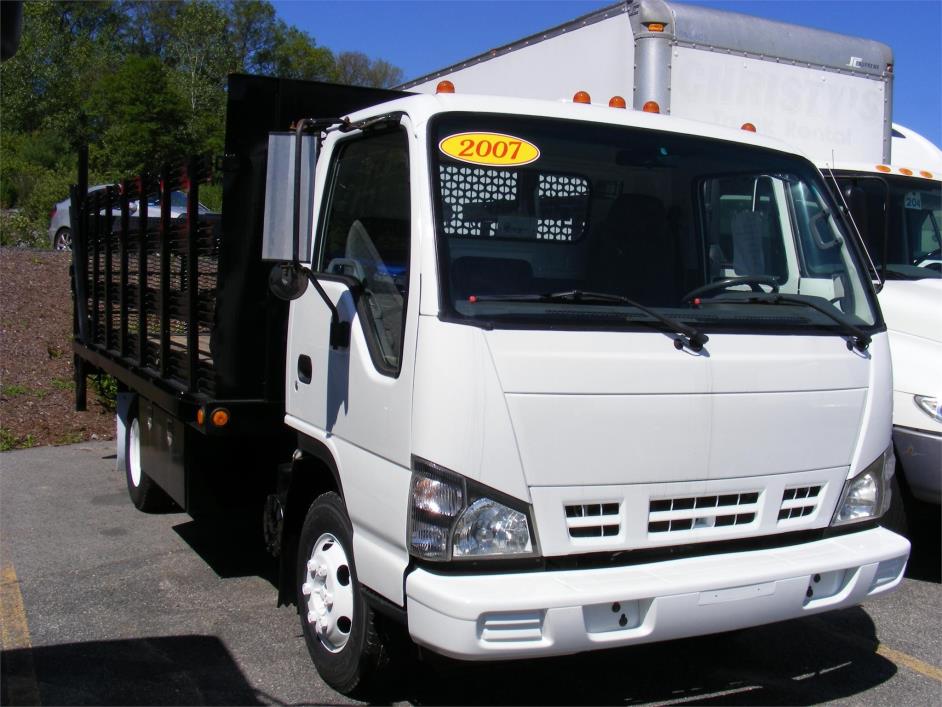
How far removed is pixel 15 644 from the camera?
189 inches

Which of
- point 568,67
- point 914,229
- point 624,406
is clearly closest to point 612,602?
point 624,406

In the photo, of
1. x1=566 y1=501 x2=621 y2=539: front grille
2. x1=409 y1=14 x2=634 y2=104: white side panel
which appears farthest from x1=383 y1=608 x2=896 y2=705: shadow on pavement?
x1=409 y1=14 x2=634 y2=104: white side panel

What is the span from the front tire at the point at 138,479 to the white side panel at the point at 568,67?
3.23 meters

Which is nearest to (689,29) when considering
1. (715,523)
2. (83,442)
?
(715,523)

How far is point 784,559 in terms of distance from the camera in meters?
3.74

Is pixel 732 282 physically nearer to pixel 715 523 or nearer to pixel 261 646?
pixel 715 523

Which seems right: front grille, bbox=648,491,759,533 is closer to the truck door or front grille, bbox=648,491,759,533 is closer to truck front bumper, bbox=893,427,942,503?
the truck door

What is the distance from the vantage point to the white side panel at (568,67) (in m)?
5.79

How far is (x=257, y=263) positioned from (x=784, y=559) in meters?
2.70

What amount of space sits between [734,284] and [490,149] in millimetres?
1178

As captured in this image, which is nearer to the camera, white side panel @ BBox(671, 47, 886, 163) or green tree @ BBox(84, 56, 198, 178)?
white side panel @ BBox(671, 47, 886, 163)

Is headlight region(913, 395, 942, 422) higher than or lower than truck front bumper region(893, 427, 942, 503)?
higher

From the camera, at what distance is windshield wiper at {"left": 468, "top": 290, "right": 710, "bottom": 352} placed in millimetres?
3576

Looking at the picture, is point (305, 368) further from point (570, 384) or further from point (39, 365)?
point (39, 365)
